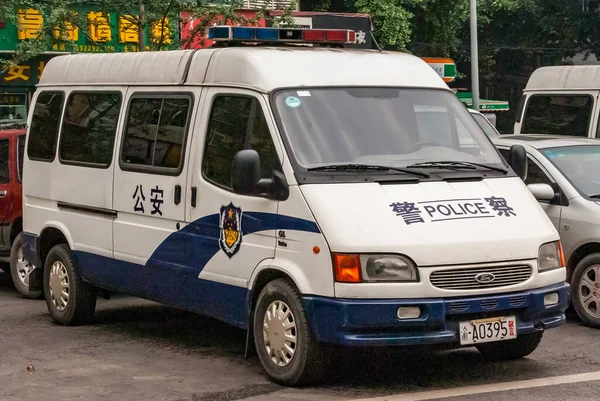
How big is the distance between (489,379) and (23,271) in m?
6.15

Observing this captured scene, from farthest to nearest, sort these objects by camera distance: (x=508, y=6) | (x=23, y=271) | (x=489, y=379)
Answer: (x=508, y=6) → (x=23, y=271) → (x=489, y=379)

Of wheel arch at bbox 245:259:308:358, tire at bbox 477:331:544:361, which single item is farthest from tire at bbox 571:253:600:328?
wheel arch at bbox 245:259:308:358

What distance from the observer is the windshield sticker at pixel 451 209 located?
750cm

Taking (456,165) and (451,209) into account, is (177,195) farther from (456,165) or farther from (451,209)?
(451,209)

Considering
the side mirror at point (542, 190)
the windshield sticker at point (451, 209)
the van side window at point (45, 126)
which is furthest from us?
the van side window at point (45, 126)

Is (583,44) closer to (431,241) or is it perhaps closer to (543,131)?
(543,131)

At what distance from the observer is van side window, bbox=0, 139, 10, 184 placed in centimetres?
1279

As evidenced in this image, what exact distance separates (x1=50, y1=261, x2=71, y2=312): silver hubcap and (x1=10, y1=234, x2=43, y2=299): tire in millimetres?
1851

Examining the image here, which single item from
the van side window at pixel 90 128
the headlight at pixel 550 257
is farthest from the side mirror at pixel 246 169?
the van side window at pixel 90 128

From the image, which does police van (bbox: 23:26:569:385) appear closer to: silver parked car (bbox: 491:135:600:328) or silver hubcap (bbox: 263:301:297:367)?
silver hubcap (bbox: 263:301:297:367)

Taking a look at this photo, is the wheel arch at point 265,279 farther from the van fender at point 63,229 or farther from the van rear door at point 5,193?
the van rear door at point 5,193

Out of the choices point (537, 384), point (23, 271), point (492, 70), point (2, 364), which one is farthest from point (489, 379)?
point (492, 70)

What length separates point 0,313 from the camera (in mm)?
11406

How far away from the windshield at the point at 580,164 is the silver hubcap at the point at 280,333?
361 cm
